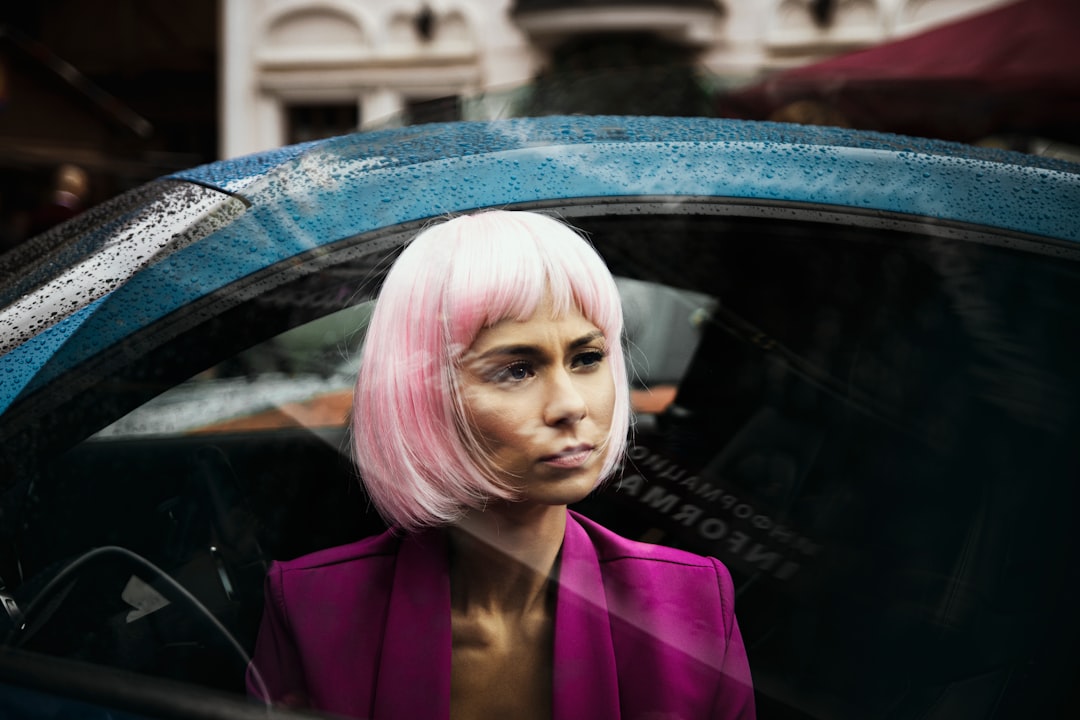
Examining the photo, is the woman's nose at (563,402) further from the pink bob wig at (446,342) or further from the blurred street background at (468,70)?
the blurred street background at (468,70)

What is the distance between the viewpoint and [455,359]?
0.92 metres

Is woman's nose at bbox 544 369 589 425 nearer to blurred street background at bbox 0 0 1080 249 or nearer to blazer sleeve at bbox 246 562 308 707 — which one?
blazer sleeve at bbox 246 562 308 707

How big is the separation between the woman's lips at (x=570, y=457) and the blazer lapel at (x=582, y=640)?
0.10 m

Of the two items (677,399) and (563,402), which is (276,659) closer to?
(563,402)

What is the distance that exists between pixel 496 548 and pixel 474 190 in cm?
41

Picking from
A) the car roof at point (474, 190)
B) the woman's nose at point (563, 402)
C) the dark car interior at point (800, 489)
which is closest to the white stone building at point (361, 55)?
the car roof at point (474, 190)

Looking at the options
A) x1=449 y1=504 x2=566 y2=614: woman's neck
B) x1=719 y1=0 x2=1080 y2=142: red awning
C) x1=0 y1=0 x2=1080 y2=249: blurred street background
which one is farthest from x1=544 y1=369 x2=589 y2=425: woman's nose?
x1=719 y1=0 x2=1080 y2=142: red awning

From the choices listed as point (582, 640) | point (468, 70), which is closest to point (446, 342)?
point (582, 640)

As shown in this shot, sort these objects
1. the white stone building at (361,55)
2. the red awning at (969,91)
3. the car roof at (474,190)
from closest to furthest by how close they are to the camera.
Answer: the car roof at (474,190) < the red awning at (969,91) < the white stone building at (361,55)

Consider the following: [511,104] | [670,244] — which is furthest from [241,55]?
[670,244]

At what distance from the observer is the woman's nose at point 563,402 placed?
91cm

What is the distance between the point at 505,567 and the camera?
1.00 meters

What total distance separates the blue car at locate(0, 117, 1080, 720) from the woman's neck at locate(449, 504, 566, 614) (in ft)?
0.24

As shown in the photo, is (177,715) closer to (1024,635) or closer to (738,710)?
(738,710)
